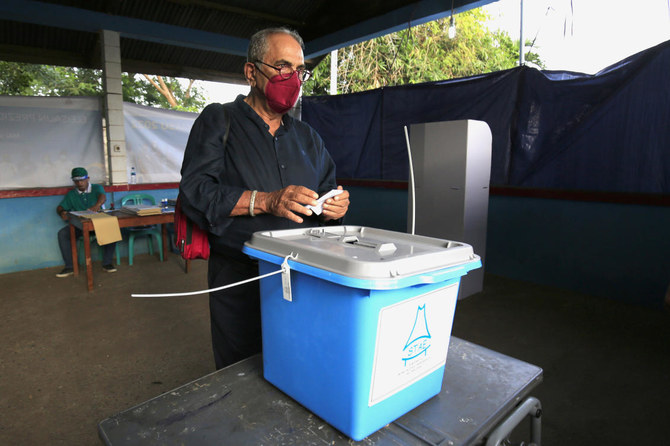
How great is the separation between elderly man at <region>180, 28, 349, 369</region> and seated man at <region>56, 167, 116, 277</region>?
386cm

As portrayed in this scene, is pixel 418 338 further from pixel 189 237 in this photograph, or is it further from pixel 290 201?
pixel 189 237

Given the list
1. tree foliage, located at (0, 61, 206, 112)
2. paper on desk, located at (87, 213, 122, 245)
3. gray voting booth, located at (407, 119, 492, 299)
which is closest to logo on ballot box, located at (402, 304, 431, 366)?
gray voting booth, located at (407, 119, 492, 299)

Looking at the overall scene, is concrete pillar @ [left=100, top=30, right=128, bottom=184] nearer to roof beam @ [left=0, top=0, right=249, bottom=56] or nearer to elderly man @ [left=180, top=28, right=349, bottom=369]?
roof beam @ [left=0, top=0, right=249, bottom=56]

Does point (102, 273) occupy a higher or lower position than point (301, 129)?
lower

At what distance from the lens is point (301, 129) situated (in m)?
1.36

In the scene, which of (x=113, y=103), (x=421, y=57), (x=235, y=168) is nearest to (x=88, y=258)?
(x=113, y=103)

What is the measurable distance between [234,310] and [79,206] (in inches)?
162

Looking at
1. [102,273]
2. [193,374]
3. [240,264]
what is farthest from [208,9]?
[240,264]

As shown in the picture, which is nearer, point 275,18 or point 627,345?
point 627,345

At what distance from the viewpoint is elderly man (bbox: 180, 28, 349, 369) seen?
1062mm

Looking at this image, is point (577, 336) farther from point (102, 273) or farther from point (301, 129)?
point (102, 273)

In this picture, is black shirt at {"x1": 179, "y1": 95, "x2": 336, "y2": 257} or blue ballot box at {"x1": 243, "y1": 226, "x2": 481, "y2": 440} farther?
black shirt at {"x1": 179, "y1": 95, "x2": 336, "y2": 257}

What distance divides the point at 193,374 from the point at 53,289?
2.45 m

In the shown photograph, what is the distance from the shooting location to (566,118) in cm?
351
